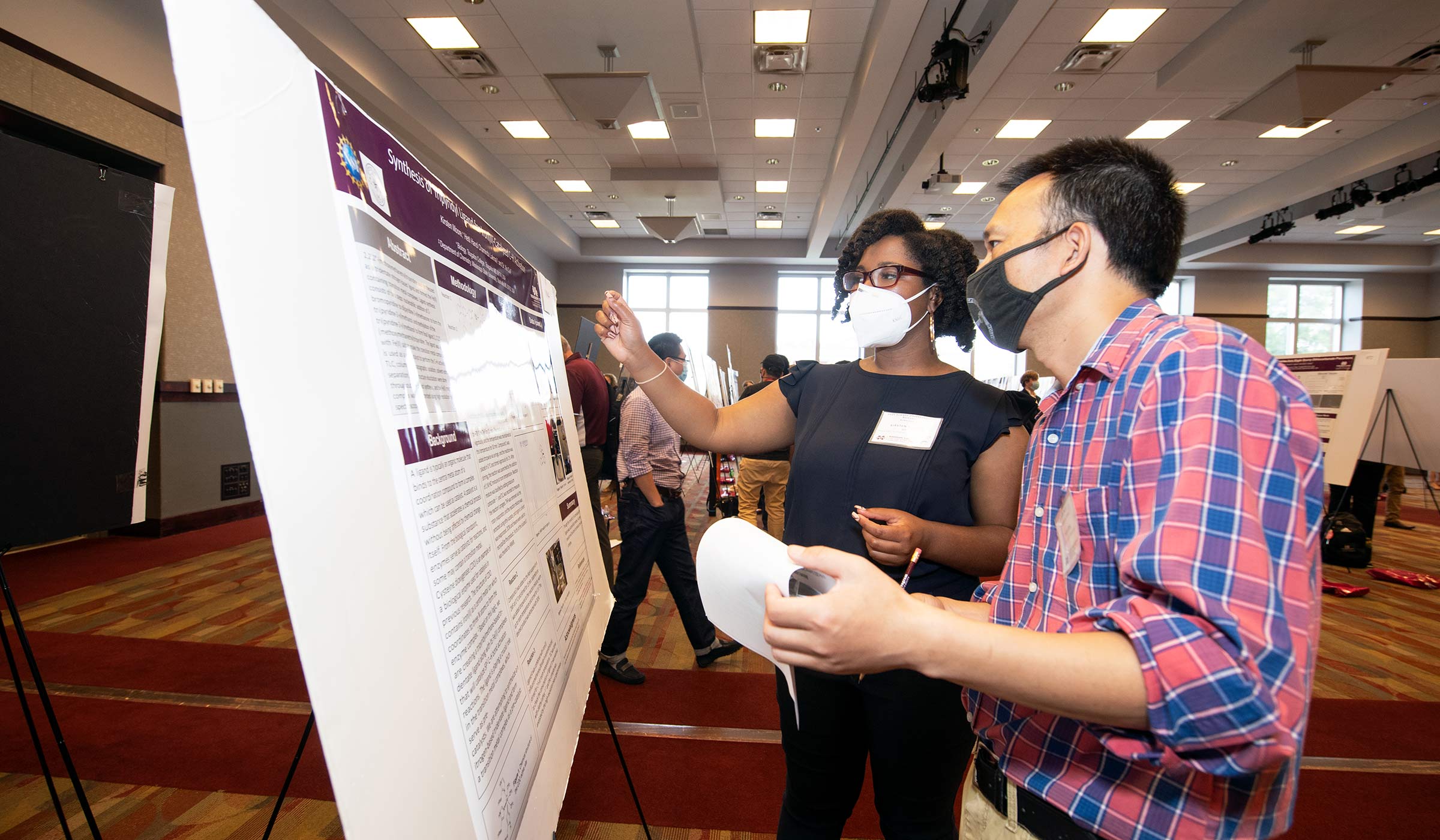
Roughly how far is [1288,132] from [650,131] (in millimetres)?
7802

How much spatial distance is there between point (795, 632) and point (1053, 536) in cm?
44

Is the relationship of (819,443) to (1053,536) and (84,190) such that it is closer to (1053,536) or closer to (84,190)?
(1053,536)

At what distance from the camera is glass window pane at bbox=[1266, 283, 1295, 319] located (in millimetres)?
13562

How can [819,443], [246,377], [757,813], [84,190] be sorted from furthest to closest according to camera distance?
[757,813], [84,190], [819,443], [246,377]

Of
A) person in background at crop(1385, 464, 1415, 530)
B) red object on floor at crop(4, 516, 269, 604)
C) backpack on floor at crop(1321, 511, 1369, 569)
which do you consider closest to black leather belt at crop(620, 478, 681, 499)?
red object on floor at crop(4, 516, 269, 604)

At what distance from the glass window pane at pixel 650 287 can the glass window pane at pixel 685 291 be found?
0.70 ft

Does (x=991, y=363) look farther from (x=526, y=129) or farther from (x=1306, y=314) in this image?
(x=526, y=129)

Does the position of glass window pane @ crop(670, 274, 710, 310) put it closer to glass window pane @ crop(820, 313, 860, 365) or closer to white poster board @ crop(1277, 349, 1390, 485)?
glass window pane @ crop(820, 313, 860, 365)

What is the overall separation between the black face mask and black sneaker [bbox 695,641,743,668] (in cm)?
246

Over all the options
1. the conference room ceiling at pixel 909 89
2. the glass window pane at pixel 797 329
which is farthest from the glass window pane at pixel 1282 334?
the glass window pane at pixel 797 329

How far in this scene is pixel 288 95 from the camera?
0.56m

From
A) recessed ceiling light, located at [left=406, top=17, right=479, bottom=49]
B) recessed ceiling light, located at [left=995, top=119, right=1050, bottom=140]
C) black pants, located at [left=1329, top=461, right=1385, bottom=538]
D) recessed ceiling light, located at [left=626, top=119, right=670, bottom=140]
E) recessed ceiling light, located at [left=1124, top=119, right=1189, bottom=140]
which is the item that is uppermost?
recessed ceiling light, located at [left=406, top=17, right=479, bottom=49]

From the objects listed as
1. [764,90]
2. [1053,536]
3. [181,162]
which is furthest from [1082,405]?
[181,162]

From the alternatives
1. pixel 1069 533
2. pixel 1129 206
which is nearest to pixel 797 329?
pixel 1129 206
